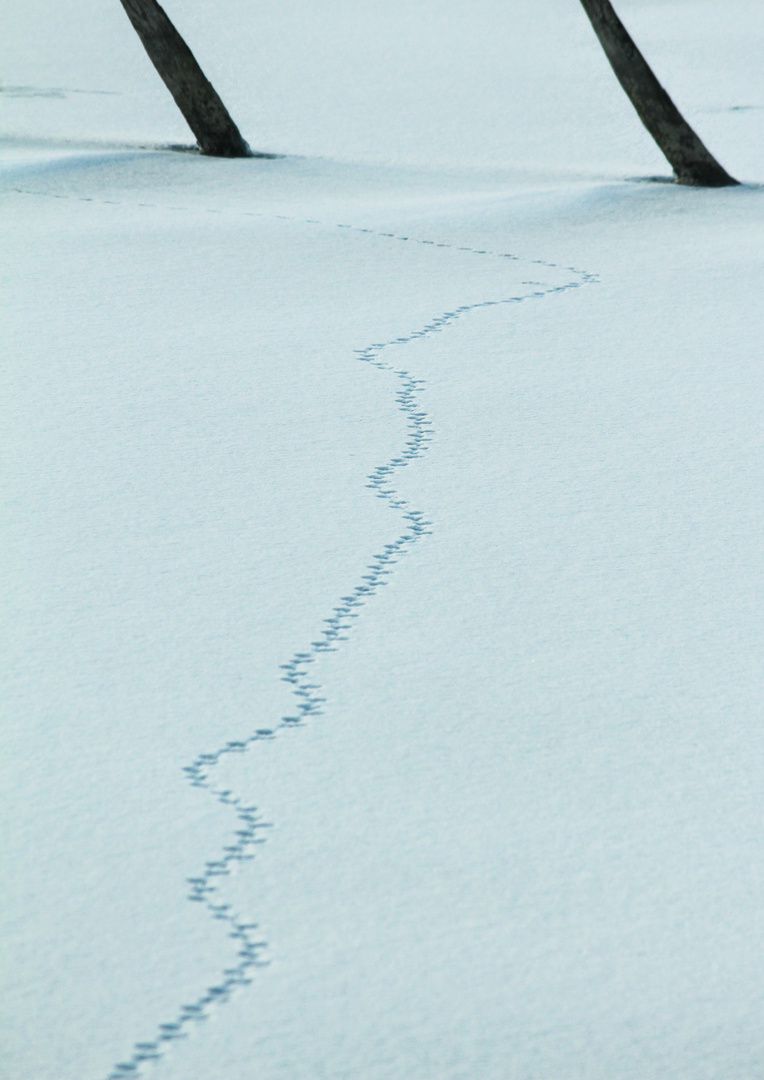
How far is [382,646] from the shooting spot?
6.84 ft

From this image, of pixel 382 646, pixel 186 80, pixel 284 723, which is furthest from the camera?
pixel 186 80

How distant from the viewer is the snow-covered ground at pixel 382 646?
1424 millimetres

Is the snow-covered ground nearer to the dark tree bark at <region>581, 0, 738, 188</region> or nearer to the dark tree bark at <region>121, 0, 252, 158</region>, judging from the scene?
the dark tree bark at <region>581, 0, 738, 188</region>

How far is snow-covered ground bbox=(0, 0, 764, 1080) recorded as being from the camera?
56.1 inches

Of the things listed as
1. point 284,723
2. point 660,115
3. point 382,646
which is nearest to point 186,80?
point 660,115

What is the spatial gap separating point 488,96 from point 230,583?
7.55 meters

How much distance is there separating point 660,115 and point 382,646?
13.6 feet

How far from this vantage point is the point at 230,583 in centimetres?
226

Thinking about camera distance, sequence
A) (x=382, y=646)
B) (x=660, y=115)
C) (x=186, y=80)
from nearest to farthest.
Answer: (x=382, y=646) < (x=660, y=115) < (x=186, y=80)

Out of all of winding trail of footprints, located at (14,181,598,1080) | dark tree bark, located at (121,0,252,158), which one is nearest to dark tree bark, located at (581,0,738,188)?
dark tree bark, located at (121,0,252,158)

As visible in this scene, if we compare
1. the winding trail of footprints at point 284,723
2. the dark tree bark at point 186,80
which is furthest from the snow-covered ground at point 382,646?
the dark tree bark at point 186,80

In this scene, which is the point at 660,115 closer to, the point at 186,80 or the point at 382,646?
the point at 186,80

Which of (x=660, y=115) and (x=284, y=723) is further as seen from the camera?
(x=660, y=115)

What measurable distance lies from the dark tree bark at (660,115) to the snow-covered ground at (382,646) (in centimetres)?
80
